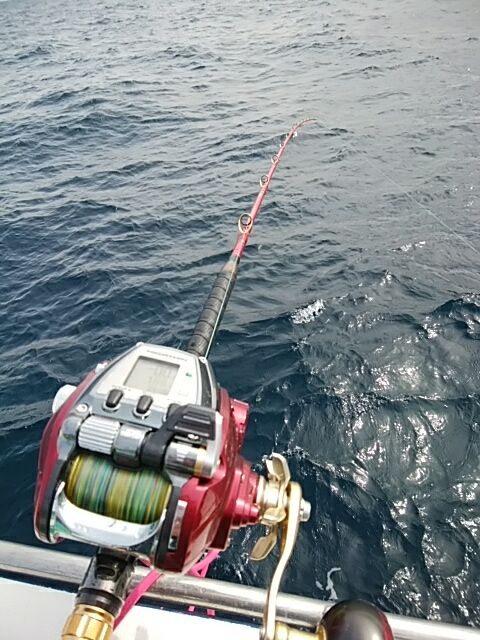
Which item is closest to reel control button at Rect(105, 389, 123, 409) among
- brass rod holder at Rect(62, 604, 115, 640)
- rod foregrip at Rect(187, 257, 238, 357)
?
brass rod holder at Rect(62, 604, 115, 640)

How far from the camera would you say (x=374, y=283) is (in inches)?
275

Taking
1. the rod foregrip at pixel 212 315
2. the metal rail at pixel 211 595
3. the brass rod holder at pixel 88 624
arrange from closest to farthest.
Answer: the brass rod holder at pixel 88 624 → the metal rail at pixel 211 595 → the rod foregrip at pixel 212 315

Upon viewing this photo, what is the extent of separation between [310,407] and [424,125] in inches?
375

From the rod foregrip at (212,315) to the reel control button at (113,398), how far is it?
1.11m

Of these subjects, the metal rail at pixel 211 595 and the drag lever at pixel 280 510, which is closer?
the drag lever at pixel 280 510

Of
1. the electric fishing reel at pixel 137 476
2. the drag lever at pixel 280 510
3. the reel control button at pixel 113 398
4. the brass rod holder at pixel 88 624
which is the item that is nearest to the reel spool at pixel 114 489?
the electric fishing reel at pixel 137 476

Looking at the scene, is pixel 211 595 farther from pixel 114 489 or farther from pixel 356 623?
pixel 114 489

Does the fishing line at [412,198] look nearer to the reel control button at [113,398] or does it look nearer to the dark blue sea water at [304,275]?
the dark blue sea water at [304,275]

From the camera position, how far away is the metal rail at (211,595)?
2174 mm

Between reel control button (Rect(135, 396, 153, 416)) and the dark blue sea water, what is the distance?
2.46 m

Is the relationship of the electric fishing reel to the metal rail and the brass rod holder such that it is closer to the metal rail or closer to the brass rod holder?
the brass rod holder

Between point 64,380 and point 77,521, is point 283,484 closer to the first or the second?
point 77,521

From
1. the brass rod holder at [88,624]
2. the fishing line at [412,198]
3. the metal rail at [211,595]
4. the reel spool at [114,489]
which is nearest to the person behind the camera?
the brass rod holder at [88,624]

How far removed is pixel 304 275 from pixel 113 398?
5816 mm
